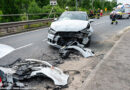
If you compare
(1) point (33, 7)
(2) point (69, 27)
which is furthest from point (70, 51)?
(1) point (33, 7)

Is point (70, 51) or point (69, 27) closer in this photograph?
point (70, 51)

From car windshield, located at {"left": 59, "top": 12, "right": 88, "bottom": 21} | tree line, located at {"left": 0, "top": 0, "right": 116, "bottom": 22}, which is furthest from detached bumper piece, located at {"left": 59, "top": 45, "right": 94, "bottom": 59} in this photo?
tree line, located at {"left": 0, "top": 0, "right": 116, "bottom": 22}

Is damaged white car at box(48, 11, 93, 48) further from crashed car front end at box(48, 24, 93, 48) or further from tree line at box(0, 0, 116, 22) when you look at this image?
tree line at box(0, 0, 116, 22)

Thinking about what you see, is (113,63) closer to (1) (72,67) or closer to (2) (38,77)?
(1) (72,67)

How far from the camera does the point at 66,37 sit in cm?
735

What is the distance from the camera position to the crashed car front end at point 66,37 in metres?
7.24

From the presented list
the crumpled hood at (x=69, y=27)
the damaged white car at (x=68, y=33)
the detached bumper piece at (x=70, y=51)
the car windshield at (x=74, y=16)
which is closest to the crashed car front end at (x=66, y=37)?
the damaged white car at (x=68, y=33)

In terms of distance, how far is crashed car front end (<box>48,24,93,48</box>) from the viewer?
285 inches

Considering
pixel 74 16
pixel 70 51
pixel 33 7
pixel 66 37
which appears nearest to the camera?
pixel 70 51

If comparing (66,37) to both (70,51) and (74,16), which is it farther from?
(74,16)

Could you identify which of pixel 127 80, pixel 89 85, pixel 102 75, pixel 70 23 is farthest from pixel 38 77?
pixel 70 23

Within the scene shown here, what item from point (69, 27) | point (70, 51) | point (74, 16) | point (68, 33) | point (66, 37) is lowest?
point (70, 51)

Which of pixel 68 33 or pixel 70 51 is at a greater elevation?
pixel 68 33

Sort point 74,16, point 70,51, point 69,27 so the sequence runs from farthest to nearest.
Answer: point 74,16
point 69,27
point 70,51
